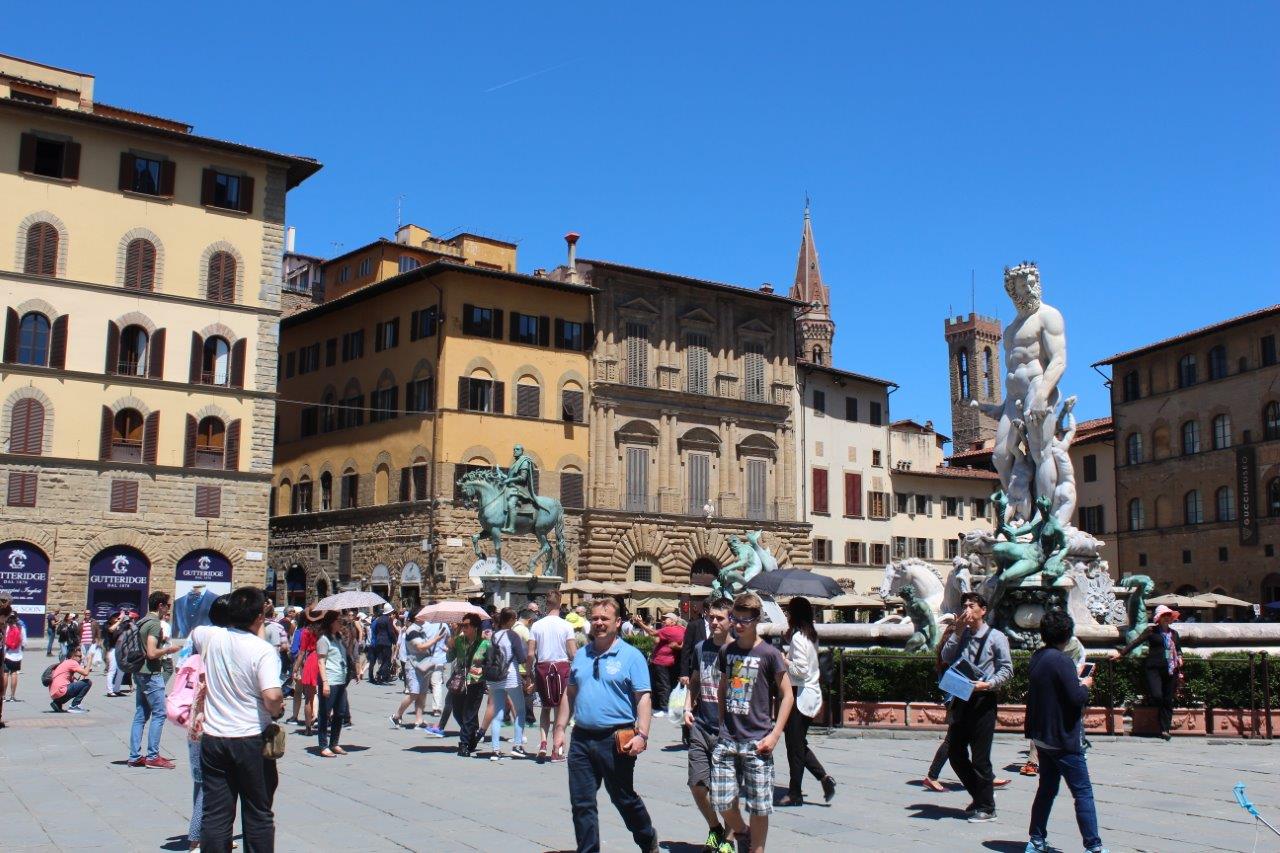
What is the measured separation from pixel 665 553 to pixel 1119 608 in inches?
1215

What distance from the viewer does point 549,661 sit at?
13734 mm

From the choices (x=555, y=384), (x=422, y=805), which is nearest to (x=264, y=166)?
(x=555, y=384)

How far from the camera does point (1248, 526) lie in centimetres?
5309

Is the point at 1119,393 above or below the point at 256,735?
above

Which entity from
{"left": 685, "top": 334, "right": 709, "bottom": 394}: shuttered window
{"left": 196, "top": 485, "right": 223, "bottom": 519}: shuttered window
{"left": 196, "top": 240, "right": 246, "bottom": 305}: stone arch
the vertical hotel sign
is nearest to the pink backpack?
{"left": 196, "top": 485, "right": 223, "bottom": 519}: shuttered window

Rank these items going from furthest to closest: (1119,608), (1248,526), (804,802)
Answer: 1. (1248,526)
2. (1119,608)
3. (804,802)

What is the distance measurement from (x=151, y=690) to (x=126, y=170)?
98.5ft

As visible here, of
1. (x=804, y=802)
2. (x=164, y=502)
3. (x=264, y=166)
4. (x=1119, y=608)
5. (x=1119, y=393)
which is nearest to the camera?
(x=804, y=802)

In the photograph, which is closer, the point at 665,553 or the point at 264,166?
the point at 264,166

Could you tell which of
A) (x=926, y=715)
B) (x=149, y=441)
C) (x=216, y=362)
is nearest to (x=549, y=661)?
(x=926, y=715)

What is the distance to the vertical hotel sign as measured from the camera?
52.9 m

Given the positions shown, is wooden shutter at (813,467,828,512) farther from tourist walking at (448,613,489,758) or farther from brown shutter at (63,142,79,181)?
tourist walking at (448,613,489,758)

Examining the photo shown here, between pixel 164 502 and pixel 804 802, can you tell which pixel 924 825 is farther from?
pixel 164 502

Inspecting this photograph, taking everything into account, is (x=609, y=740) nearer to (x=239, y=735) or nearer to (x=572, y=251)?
(x=239, y=735)
